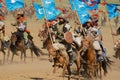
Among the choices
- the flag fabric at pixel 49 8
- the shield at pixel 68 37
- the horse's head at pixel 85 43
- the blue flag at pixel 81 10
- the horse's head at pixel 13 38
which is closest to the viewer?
the shield at pixel 68 37

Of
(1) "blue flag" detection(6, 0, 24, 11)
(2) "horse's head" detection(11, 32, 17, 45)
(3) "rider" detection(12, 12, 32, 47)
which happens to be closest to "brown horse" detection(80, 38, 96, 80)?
(3) "rider" detection(12, 12, 32, 47)

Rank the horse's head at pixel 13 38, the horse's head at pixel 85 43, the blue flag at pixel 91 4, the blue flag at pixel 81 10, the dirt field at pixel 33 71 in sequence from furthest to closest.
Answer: the blue flag at pixel 91 4
the horse's head at pixel 13 38
the blue flag at pixel 81 10
the dirt field at pixel 33 71
the horse's head at pixel 85 43

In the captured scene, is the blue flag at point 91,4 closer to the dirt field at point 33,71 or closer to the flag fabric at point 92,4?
the flag fabric at point 92,4

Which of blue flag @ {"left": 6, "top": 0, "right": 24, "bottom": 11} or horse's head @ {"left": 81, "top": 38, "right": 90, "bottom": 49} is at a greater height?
blue flag @ {"left": 6, "top": 0, "right": 24, "bottom": 11}

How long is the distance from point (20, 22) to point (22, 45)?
1438 mm

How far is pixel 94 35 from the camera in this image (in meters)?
18.1

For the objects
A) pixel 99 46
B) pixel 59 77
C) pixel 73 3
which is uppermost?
pixel 73 3

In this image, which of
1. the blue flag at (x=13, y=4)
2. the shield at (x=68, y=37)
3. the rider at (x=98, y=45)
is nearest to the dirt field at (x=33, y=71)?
the rider at (x=98, y=45)

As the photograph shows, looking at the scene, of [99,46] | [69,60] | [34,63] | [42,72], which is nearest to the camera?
[69,60]

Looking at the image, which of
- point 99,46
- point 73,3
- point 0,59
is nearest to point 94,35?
point 99,46

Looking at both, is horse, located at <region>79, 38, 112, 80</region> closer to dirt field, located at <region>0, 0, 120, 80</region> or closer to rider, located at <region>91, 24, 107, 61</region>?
rider, located at <region>91, 24, 107, 61</region>

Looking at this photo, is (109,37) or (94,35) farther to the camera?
(109,37)

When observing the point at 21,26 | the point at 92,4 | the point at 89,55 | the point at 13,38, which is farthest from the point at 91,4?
the point at 89,55

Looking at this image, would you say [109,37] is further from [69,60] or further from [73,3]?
[69,60]
